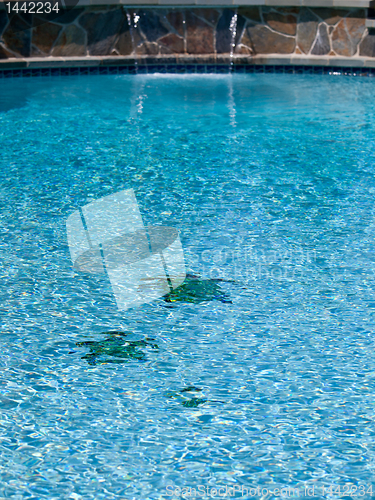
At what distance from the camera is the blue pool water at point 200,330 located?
2.69m

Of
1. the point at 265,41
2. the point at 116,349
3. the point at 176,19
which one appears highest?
the point at 176,19

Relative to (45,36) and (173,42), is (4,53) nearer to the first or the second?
(45,36)

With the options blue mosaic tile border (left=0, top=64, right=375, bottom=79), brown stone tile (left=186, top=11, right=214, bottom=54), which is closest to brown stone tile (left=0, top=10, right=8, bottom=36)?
blue mosaic tile border (left=0, top=64, right=375, bottom=79)

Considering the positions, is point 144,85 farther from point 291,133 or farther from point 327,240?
point 327,240

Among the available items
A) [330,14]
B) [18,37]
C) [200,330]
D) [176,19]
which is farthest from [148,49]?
[200,330]

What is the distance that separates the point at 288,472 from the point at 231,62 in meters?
10.4

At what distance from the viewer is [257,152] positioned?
712 centimetres

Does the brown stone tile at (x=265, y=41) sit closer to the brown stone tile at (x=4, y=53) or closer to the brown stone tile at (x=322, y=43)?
the brown stone tile at (x=322, y=43)

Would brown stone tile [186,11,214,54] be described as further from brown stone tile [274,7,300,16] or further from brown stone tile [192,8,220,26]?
brown stone tile [274,7,300,16]

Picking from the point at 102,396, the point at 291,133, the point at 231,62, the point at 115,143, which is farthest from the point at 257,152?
the point at 231,62

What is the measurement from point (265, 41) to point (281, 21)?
0.44 meters

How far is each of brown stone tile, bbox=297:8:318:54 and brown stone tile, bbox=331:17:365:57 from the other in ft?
1.24

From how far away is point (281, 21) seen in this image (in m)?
11.8

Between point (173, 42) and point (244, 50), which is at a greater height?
point (173, 42)
